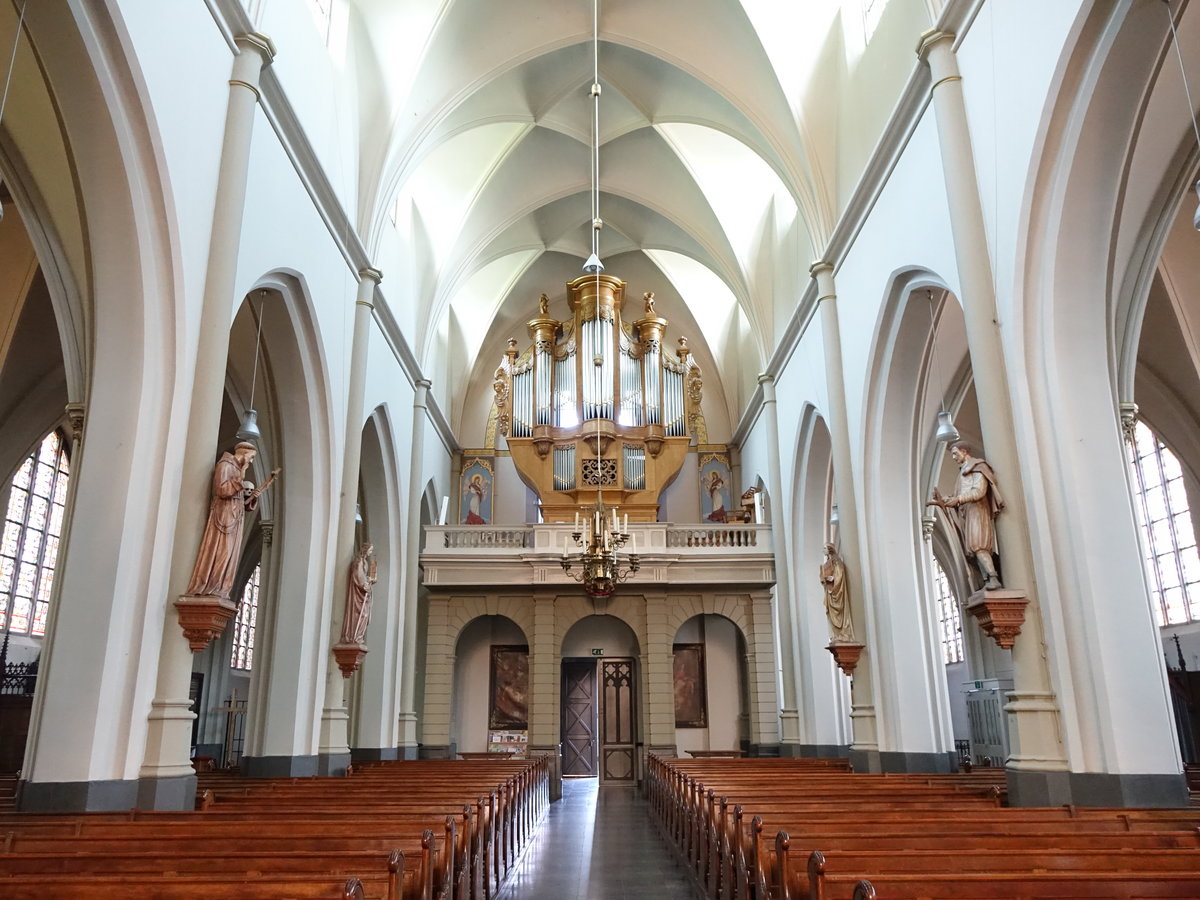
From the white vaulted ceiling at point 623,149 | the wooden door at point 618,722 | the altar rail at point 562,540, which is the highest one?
the white vaulted ceiling at point 623,149

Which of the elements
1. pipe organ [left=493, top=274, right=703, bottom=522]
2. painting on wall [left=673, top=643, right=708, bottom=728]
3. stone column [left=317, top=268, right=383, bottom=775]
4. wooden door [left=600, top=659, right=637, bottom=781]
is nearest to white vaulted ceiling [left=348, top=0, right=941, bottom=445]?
stone column [left=317, top=268, right=383, bottom=775]

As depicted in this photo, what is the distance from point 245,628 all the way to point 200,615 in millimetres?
18743

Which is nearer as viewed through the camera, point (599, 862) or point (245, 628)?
point (599, 862)

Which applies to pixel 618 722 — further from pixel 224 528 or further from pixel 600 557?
pixel 224 528

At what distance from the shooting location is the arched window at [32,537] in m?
14.9

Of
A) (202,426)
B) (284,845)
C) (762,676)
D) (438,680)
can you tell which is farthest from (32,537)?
(284,845)

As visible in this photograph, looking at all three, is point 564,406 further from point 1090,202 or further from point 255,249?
point 1090,202

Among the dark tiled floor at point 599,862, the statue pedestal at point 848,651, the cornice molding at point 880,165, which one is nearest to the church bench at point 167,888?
the dark tiled floor at point 599,862

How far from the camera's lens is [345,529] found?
37.9 ft

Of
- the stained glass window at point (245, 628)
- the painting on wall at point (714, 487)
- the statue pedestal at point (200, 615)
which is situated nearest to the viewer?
the statue pedestal at point (200, 615)

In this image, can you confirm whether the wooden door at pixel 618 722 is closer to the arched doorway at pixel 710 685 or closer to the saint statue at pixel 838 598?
the arched doorway at pixel 710 685

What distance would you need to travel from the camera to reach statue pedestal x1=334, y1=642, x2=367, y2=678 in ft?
36.5

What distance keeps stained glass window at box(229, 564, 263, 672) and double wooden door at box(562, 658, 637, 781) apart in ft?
30.0

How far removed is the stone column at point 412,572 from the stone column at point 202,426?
8487 millimetres
